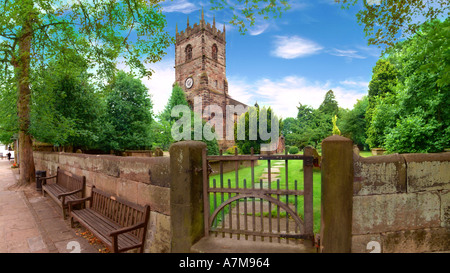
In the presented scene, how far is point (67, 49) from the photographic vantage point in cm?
852

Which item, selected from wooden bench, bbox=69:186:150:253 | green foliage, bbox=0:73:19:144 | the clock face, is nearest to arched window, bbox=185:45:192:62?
the clock face

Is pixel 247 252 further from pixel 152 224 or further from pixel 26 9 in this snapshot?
pixel 26 9

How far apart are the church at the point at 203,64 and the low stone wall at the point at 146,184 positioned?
94.0ft

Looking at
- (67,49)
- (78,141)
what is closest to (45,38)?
(67,49)

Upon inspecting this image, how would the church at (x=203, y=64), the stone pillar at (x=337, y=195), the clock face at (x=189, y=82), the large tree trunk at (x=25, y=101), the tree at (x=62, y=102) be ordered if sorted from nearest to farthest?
the stone pillar at (x=337, y=195)
the large tree trunk at (x=25, y=101)
the tree at (x=62, y=102)
the church at (x=203, y=64)
the clock face at (x=189, y=82)

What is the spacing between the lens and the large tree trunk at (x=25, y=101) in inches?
324

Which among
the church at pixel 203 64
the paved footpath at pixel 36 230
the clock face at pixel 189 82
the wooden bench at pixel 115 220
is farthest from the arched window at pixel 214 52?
the wooden bench at pixel 115 220

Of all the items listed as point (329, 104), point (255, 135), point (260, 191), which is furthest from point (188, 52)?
point (260, 191)

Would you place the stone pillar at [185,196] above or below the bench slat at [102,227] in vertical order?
above

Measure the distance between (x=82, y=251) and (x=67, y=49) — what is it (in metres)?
8.18

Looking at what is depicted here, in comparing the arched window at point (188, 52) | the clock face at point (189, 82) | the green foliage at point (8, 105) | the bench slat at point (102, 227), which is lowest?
the bench slat at point (102, 227)

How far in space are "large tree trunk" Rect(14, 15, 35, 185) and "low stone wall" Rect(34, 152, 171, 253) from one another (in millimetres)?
6330

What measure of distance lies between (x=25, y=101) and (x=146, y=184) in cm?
896

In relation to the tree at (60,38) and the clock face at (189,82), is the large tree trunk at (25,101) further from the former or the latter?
the clock face at (189,82)
